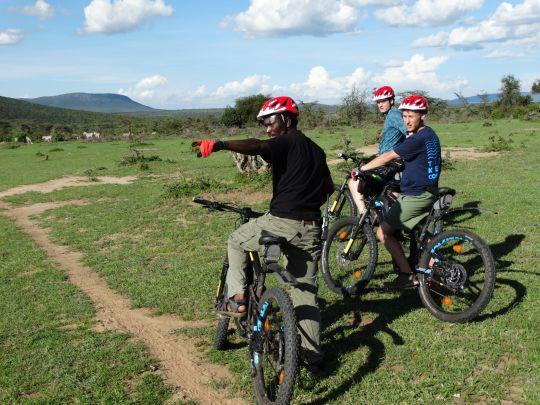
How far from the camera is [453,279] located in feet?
15.6

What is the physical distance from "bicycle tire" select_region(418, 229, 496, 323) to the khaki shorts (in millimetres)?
406

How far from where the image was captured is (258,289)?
3982mm

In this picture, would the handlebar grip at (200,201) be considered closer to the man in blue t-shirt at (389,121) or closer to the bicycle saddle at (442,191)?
the bicycle saddle at (442,191)

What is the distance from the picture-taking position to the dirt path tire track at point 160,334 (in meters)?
4.12

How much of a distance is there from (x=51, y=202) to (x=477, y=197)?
11.1 meters

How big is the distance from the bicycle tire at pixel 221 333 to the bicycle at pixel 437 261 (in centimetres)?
161

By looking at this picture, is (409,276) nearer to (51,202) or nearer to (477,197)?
(477,197)

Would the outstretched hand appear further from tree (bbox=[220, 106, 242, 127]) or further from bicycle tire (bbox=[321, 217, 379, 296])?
tree (bbox=[220, 106, 242, 127])

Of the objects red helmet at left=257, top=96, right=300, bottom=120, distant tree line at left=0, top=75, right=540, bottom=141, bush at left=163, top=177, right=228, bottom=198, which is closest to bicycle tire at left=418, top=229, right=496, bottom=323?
red helmet at left=257, top=96, right=300, bottom=120

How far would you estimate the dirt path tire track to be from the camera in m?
4.12

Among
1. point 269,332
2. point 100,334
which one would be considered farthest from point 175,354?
point 269,332

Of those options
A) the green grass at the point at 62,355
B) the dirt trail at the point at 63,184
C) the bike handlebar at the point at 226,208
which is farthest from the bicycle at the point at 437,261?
the dirt trail at the point at 63,184

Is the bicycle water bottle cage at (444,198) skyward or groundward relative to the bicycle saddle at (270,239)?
skyward

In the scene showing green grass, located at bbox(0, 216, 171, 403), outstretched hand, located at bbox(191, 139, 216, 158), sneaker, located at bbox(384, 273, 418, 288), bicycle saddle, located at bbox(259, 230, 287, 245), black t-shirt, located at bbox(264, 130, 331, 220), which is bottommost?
green grass, located at bbox(0, 216, 171, 403)
